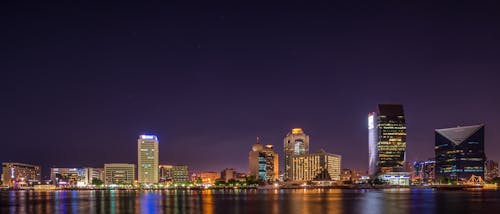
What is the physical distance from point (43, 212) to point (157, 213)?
15.4m

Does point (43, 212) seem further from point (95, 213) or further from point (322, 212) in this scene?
point (322, 212)

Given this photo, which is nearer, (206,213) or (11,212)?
(206,213)

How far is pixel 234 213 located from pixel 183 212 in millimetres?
6400

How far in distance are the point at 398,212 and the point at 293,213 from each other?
1340cm

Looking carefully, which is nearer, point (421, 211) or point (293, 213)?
point (293, 213)

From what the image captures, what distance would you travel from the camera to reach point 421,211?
218 ft

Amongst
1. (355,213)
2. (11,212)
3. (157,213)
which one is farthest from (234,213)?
(11,212)

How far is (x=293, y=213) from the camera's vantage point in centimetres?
6169

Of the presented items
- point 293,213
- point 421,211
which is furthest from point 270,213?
point 421,211

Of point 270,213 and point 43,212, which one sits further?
point 43,212

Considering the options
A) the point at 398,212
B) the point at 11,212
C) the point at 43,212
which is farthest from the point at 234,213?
the point at 11,212

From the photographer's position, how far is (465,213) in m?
63.8

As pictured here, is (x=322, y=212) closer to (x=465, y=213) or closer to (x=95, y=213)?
(x=465, y=213)

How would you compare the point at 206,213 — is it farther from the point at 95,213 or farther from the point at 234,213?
the point at 95,213
